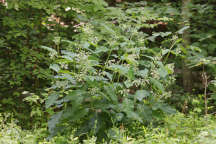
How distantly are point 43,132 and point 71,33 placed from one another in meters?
2.62

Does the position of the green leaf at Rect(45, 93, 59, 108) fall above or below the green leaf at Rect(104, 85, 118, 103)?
below

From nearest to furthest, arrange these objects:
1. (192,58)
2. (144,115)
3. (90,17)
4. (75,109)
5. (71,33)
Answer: (75,109) → (144,115) → (192,58) → (90,17) → (71,33)

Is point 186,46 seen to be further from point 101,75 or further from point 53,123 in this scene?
point 53,123

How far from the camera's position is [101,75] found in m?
3.34

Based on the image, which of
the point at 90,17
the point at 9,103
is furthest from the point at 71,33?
the point at 9,103

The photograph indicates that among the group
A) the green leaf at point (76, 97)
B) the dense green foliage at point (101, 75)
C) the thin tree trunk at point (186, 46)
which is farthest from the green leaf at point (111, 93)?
the thin tree trunk at point (186, 46)

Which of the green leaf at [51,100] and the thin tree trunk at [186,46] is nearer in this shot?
the green leaf at [51,100]

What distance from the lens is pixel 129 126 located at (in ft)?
10.2

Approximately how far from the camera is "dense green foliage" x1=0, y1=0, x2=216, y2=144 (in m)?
2.82

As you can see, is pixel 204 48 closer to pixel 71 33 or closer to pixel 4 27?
pixel 71 33

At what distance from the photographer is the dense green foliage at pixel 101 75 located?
282 cm

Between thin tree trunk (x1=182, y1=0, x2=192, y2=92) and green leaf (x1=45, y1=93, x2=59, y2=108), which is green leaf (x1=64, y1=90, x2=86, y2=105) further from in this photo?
thin tree trunk (x1=182, y1=0, x2=192, y2=92)

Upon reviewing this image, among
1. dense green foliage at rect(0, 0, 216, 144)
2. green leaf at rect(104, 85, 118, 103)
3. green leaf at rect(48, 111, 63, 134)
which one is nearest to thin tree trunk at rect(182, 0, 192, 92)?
dense green foliage at rect(0, 0, 216, 144)

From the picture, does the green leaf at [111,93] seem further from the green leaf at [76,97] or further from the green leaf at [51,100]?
the green leaf at [51,100]
